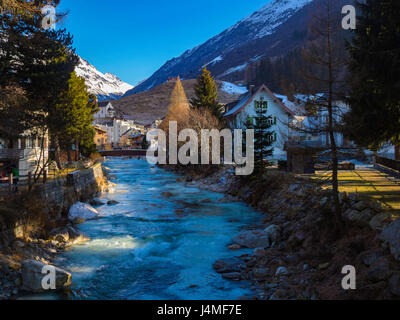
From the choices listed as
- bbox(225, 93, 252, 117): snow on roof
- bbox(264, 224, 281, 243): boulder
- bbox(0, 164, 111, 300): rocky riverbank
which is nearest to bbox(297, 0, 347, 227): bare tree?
bbox(264, 224, 281, 243): boulder

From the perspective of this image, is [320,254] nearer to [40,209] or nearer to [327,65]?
[327,65]

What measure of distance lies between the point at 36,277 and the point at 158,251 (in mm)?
5305

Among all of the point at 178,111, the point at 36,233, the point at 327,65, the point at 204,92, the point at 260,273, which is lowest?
the point at 260,273

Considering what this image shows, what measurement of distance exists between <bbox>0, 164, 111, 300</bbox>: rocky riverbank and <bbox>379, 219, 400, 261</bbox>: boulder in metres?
9.66

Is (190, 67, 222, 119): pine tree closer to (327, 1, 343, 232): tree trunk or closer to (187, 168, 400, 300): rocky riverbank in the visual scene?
(187, 168, 400, 300): rocky riverbank

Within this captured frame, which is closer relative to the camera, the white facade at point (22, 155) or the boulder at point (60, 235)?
the boulder at point (60, 235)

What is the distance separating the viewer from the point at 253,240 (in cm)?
1491

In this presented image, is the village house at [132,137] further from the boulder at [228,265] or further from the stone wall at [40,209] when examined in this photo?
the boulder at [228,265]

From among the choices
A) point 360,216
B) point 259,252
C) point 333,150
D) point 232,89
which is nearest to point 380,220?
point 360,216

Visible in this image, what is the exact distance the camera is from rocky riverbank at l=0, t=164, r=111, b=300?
424 inches

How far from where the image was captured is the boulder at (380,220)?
10.3 meters

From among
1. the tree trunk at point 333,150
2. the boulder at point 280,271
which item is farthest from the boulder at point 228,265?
the tree trunk at point 333,150

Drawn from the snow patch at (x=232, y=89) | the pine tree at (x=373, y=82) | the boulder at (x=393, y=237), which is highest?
the snow patch at (x=232, y=89)
